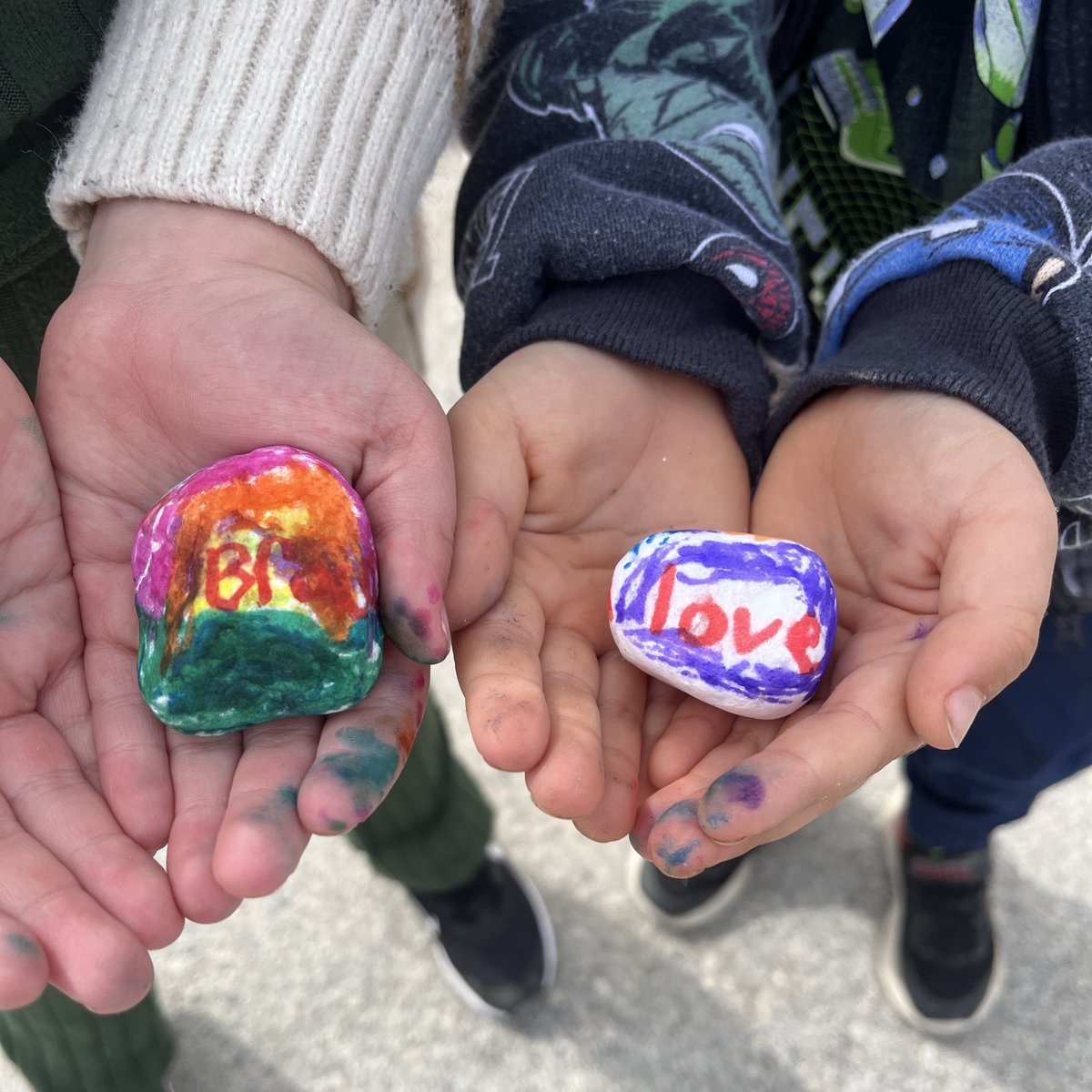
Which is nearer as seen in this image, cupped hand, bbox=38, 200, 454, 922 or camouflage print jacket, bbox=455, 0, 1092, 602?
cupped hand, bbox=38, 200, 454, 922

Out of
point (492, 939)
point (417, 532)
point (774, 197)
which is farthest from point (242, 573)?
point (492, 939)

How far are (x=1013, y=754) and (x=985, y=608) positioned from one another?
791 millimetres

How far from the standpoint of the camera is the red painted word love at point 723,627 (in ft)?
3.69

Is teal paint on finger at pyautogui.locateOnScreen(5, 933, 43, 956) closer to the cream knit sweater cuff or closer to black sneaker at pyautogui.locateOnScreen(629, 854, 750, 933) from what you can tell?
the cream knit sweater cuff

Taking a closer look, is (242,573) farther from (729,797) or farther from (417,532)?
(729,797)

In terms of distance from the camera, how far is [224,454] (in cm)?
120

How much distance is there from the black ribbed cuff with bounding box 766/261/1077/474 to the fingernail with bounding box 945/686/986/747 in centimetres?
33

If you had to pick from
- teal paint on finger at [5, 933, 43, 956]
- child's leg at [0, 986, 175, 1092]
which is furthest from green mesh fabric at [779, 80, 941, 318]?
child's leg at [0, 986, 175, 1092]

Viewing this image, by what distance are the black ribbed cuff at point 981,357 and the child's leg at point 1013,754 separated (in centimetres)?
42

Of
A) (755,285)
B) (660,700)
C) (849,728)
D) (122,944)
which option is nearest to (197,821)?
(122,944)

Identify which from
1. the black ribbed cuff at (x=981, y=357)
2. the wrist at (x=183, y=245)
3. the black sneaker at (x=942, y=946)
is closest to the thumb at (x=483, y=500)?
the wrist at (x=183, y=245)

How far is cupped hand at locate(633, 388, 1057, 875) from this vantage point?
966 millimetres

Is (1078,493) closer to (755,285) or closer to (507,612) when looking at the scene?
(755,285)

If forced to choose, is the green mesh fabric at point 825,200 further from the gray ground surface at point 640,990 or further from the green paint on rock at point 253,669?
the gray ground surface at point 640,990
